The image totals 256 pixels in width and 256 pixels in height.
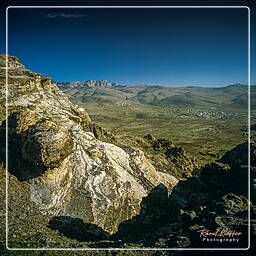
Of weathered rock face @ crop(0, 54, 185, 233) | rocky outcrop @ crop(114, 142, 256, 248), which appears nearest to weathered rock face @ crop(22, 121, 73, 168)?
weathered rock face @ crop(0, 54, 185, 233)

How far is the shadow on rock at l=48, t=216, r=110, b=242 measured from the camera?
17861 mm

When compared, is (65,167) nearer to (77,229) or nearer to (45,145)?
(45,145)

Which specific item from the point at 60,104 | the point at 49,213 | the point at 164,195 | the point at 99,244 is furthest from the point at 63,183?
the point at 60,104

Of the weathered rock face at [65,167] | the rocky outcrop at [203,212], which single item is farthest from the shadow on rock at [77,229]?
the rocky outcrop at [203,212]

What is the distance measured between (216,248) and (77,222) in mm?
10232

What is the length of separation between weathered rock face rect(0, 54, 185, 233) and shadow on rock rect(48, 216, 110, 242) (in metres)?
0.39

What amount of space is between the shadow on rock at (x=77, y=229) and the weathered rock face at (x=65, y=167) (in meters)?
0.39

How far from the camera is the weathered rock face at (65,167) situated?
1961 cm

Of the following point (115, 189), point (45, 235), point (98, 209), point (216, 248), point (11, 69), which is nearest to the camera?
point (216, 248)

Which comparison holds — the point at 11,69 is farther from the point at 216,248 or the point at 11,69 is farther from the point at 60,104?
the point at 216,248

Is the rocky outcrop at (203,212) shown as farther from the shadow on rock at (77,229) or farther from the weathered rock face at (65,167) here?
the weathered rock face at (65,167)

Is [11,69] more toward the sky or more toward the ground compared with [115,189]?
more toward the sky

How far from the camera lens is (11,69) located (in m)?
29.2

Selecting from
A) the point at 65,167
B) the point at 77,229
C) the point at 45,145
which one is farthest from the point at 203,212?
the point at 45,145
